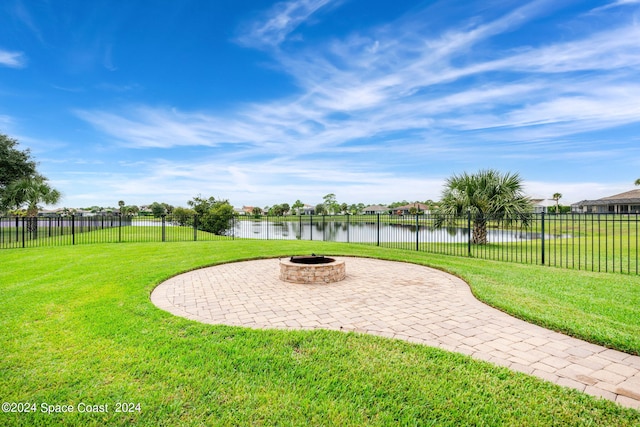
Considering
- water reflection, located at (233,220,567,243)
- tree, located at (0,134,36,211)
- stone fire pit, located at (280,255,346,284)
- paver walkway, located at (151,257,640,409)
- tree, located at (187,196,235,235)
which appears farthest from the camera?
tree, located at (187,196,235,235)

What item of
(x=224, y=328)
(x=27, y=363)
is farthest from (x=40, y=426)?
(x=224, y=328)

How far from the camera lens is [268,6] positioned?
1027cm

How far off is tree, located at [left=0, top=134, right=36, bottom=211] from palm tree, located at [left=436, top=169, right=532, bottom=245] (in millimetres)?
30469

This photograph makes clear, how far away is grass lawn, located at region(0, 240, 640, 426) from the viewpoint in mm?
1956

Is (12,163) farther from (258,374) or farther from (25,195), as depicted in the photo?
(258,374)

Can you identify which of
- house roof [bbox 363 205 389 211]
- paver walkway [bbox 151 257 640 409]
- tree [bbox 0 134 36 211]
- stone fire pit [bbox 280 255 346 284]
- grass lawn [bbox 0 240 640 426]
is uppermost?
tree [bbox 0 134 36 211]

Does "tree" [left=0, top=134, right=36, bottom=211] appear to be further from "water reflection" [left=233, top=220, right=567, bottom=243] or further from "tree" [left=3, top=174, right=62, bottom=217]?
"water reflection" [left=233, top=220, right=567, bottom=243]

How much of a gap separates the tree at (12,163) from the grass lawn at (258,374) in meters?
27.4

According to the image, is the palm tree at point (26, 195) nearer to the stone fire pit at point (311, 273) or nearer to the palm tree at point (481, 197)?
the stone fire pit at point (311, 273)

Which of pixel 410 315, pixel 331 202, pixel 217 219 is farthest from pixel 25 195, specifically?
pixel 331 202

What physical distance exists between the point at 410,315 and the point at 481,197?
11.4m

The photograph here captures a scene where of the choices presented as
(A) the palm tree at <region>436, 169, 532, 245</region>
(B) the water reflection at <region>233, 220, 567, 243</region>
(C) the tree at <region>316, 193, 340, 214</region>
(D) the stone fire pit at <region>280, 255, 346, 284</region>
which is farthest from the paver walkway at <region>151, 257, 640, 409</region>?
(C) the tree at <region>316, 193, 340, 214</region>

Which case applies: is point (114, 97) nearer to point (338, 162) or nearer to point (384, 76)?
point (384, 76)

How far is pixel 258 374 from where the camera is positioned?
7.98 ft
